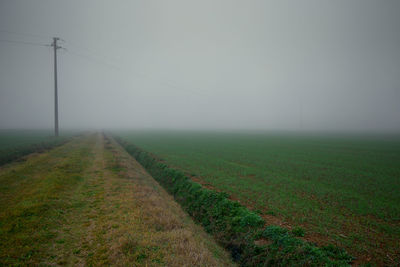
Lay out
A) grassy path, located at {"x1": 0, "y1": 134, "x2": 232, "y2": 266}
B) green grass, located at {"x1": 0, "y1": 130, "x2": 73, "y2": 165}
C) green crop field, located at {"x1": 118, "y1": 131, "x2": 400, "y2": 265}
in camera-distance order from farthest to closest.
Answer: green grass, located at {"x1": 0, "y1": 130, "x2": 73, "y2": 165}
green crop field, located at {"x1": 118, "y1": 131, "x2": 400, "y2": 265}
grassy path, located at {"x1": 0, "y1": 134, "x2": 232, "y2": 266}

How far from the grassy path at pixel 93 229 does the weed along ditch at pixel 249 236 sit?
0.77 m

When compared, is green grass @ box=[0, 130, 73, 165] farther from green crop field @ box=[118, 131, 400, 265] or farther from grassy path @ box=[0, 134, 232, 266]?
green crop field @ box=[118, 131, 400, 265]

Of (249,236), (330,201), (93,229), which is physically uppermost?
(330,201)

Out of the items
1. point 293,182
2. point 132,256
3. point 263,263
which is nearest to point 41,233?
point 132,256

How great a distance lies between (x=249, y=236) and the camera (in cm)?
841

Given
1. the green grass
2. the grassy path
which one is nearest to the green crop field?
the grassy path

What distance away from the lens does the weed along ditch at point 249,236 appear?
6.61 m

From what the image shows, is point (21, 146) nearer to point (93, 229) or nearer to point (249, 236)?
point (93, 229)

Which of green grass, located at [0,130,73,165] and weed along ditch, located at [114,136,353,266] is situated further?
green grass, located at [0,130,73,165]

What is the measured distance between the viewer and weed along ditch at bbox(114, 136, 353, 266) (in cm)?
661

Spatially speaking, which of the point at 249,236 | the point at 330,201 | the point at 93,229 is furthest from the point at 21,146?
the point at 330,201

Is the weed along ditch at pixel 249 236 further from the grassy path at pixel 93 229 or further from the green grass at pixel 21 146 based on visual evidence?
the green grass at pixel 21 146

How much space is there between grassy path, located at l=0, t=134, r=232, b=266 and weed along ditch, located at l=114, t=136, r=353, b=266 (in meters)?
0.77

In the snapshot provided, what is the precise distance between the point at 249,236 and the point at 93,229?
673 centimetres
